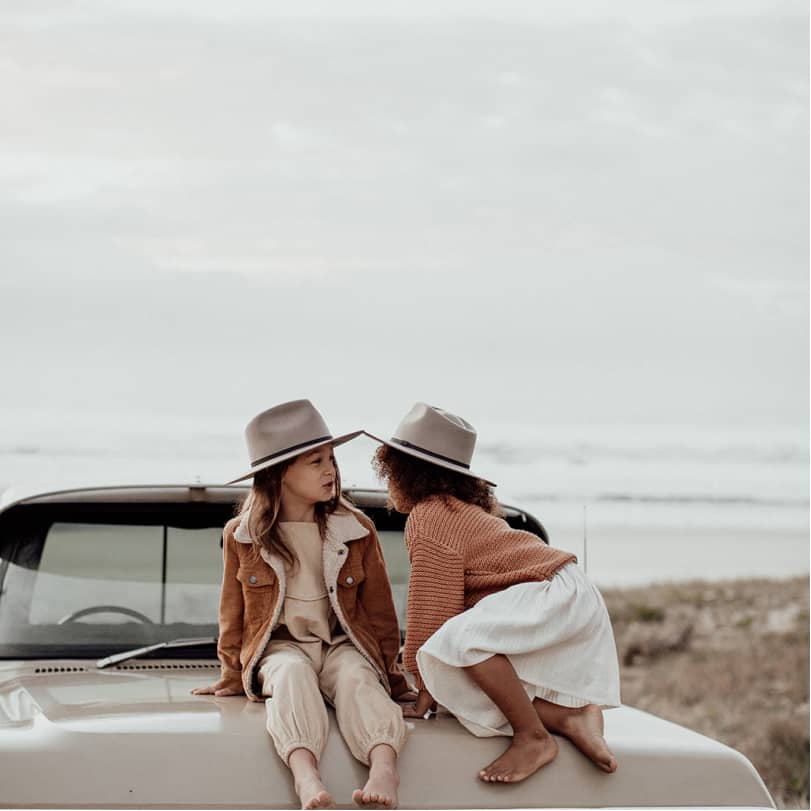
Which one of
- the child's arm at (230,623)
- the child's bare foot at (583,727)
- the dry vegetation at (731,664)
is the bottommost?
the dry vegetation at (731,664)

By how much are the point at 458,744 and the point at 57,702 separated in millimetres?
1056

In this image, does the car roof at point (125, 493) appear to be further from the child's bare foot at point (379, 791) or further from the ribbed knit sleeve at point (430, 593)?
the child's bare foot at point (379, 791)

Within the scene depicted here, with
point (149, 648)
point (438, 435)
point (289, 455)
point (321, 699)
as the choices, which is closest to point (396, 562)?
point (438, 435)

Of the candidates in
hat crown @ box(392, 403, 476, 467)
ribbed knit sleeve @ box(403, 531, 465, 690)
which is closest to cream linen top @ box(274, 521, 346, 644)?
ribbed knit sleeve @ box(403, 531, 465, 690)

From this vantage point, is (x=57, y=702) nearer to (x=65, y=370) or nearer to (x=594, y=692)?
(x=594, y=692)

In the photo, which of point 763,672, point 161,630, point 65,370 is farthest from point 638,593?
point 65,370

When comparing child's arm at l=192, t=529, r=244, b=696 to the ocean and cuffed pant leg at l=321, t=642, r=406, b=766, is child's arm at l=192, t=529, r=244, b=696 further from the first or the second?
the ocean

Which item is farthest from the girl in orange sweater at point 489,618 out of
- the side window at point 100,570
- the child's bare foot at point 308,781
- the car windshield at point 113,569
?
the side window at point 100,570

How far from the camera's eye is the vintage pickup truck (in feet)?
9.21

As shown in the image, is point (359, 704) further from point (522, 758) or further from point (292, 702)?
point (522, 758)

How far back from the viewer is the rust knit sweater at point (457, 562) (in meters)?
3.58

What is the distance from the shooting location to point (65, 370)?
2057 inches

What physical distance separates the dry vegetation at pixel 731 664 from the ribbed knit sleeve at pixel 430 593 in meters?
6.30

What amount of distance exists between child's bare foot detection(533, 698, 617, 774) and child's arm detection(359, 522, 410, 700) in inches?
25.2
